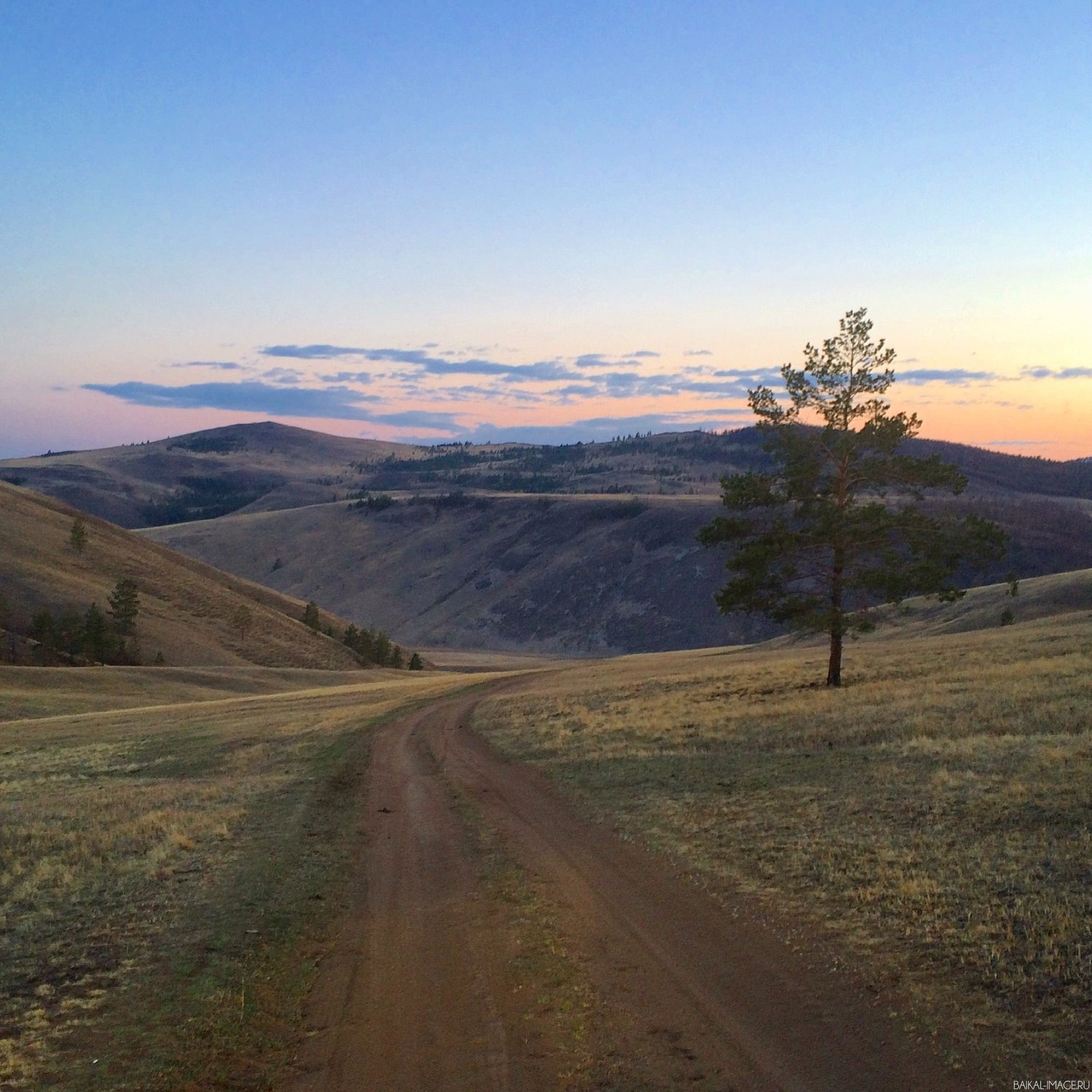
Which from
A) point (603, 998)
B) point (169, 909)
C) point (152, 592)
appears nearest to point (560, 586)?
point (152, 592)

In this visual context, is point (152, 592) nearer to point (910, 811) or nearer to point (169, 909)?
point (169, 909)

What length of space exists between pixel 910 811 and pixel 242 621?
261ft

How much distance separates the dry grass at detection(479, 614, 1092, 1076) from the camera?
7914 mm

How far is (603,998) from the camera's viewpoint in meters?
8.09

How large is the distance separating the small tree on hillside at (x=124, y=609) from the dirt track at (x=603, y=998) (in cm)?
6682

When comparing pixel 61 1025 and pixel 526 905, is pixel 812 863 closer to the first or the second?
pixel 526 905

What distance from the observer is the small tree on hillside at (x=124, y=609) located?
72.2 meters

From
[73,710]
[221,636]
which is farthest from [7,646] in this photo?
[73,710]

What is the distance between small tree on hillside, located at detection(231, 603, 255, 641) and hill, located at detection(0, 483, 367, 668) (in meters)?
0.54

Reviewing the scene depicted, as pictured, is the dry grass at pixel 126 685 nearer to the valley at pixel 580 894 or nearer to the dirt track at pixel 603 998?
the valley at pixel 580 894

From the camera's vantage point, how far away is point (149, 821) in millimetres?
16109

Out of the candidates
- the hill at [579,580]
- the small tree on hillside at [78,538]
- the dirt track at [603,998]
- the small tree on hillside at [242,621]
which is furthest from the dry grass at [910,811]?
the hill at [579,580]

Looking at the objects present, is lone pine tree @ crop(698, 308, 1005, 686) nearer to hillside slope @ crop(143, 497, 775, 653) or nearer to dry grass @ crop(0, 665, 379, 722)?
dry grass @ crop(0, 665, 379, 722)

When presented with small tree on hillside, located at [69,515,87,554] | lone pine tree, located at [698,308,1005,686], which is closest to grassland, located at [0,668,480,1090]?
lone pine tree, located at [698,308,1005,686]
